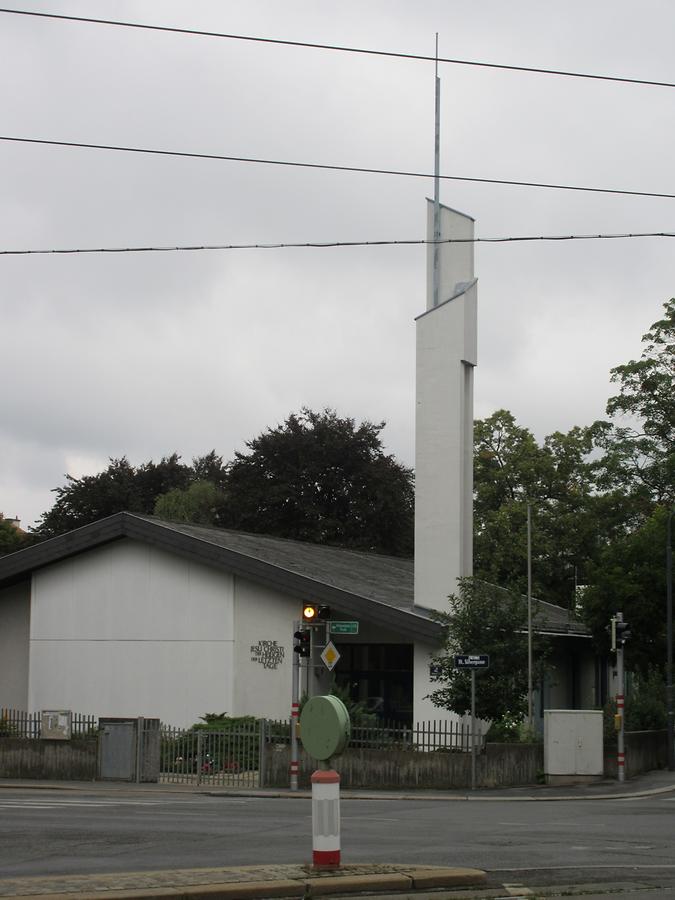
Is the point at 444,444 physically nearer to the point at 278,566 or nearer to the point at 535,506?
the point at 278,566

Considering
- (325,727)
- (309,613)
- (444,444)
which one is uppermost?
(444,444)

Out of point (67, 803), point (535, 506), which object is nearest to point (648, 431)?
point (535, 506)

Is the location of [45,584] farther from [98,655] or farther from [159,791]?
[159,791]

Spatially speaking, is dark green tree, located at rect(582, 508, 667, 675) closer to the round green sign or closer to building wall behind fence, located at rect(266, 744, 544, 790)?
building wall behind fence, located at rect(266, 744, 544, 790)

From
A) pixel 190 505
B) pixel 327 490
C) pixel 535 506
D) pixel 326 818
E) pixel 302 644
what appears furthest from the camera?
pixel 190 505

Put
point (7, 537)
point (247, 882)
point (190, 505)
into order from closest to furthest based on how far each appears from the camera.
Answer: point (247, 882)
point (190, 505)
point (7, 537)

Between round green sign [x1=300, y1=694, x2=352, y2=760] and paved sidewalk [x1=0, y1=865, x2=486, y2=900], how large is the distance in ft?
3.32

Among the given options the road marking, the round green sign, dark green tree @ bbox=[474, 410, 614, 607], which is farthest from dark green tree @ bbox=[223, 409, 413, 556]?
the round green sign

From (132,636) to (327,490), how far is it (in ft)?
94.4

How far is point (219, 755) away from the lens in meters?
31.9

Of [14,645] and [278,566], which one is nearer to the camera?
[278,566]

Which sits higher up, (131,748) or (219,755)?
(131,748)

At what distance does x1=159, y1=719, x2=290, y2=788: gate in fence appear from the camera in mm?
30984

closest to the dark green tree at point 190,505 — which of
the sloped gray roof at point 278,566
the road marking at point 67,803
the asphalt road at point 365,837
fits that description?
the sloped gray roof at point 278,566
